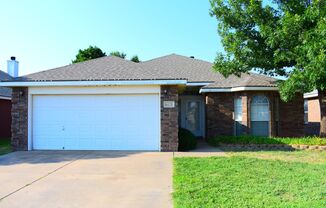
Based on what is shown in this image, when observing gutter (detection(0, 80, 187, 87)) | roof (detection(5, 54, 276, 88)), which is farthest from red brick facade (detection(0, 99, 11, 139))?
gutter (detection(0, 80, 187, 87))

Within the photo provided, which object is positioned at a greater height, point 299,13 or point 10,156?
point 299,13

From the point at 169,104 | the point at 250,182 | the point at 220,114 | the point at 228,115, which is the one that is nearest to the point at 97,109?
the point at 169,104

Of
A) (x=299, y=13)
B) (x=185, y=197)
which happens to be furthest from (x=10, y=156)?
(x=299, y=13)

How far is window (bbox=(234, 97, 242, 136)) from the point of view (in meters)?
17.2

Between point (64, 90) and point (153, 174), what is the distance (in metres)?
6.70

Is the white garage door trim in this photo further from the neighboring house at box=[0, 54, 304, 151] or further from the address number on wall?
the address number on wall

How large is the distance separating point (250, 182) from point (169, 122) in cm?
611

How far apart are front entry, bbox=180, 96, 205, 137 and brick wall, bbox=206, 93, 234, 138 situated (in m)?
2.29

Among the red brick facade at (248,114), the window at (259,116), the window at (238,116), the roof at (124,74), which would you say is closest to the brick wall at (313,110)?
the red brick facade at (248,114)

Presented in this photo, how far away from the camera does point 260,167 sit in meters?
9.38

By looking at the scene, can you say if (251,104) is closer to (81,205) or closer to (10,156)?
(10,156)

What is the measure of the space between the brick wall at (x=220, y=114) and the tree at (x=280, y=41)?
259cm

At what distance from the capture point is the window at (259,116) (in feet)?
55.1

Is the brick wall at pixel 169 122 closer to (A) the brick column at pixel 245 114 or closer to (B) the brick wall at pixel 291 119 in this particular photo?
(A) the brick column at pixel 245 114
